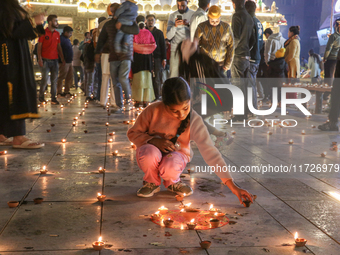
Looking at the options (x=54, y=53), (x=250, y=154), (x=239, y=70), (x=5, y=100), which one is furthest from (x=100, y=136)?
(x=54, y=53)

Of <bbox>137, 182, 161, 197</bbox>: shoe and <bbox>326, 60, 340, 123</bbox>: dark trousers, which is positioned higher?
<bbox>326, 60, 340, 123</bbox>: dark trousers

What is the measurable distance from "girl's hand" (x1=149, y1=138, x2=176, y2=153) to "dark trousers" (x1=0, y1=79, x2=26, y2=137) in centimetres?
250

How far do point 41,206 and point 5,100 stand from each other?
243 centimetres

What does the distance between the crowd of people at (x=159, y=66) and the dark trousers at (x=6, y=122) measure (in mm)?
11

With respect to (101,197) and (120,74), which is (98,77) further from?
(101,197)

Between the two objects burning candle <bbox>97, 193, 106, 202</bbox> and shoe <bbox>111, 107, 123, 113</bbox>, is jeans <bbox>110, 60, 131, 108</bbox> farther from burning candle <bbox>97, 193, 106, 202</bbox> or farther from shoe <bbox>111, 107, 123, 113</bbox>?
burning candle <bbox>97, 193, 106, 202</bbox>

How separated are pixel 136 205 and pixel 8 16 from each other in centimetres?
303

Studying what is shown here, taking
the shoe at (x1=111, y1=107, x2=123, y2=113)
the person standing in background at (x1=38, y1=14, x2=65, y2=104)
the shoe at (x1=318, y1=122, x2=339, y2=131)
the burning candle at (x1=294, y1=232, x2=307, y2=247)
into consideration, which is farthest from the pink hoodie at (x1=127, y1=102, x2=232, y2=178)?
the person standing in background at (x1=38, y1=14, x2=65, y2=104)

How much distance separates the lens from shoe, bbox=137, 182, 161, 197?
3.43 metres

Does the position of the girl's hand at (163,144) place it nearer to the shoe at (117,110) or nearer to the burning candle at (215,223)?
the burning candle at (215,223)

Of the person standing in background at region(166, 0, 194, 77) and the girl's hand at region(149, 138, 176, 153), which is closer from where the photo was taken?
the girl's hand at region(149, 138, 176, 153)

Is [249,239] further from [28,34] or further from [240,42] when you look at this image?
[240,42]

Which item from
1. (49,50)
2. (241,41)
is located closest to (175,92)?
(241,41)

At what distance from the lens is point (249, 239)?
2.58 meters
